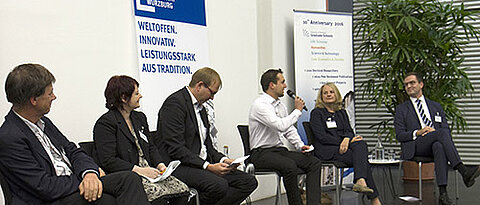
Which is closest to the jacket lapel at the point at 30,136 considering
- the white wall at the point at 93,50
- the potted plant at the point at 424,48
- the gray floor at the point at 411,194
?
the white wall at the point at 93,50

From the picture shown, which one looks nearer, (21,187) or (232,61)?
(21,187)

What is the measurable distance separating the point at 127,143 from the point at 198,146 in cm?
82

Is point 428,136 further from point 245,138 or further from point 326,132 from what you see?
point 245,138

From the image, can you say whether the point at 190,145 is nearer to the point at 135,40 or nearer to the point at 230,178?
the point at 230,178

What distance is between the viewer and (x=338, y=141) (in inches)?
255

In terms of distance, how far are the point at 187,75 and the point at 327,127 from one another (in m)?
1.47

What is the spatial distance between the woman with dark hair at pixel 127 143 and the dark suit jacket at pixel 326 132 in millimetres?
2260

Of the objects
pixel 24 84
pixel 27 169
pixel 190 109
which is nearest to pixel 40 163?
pixel 27 169

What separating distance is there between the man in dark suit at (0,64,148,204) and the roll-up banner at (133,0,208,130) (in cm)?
211

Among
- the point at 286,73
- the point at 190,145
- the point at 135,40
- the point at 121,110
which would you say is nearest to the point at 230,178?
the point at 190,145

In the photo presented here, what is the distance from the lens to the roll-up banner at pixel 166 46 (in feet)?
18.6

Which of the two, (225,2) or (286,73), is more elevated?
(225,2)

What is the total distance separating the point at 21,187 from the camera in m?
3.29

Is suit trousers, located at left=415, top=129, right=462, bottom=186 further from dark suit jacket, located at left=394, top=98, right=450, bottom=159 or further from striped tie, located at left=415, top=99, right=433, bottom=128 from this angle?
striped tie, located at left=415, top=99, right=433, bottom=128
